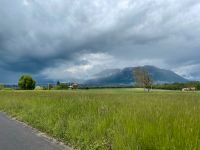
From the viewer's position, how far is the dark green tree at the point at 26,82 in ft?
548

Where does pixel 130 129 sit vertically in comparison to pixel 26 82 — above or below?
below

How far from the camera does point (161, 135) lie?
824cm

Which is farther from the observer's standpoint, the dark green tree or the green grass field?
the dark green tree

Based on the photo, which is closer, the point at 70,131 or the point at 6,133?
the point at 70,131

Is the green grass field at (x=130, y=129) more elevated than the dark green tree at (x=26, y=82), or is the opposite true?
the dark green tree at (x=26, y=82)

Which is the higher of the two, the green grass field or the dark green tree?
the dark green tree

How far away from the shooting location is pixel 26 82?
6604 inches

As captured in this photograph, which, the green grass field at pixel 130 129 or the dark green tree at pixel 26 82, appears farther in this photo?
the dark green tree at pixel 26 82

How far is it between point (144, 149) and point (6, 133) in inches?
291

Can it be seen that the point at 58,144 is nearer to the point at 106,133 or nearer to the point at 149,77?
the point at 106,133

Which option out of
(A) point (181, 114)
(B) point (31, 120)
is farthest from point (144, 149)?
(B) point (31, 120)

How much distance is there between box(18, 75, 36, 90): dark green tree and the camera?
548ft

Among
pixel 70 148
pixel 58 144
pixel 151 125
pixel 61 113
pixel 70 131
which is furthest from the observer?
pixel 61 113

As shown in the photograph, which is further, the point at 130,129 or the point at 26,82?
the point at 26,82
